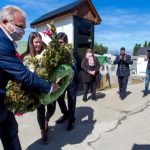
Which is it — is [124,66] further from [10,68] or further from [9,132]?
[10,68]

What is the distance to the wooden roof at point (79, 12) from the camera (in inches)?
349

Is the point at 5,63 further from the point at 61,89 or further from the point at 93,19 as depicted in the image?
the point at 93,19

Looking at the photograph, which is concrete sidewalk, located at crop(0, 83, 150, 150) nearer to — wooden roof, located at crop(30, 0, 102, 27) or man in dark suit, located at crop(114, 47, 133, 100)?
man in dark suit, located at crop(114, 47, 133, 100)

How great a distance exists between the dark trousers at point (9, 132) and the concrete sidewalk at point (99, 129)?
1.39 m

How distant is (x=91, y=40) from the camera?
9.59 meters

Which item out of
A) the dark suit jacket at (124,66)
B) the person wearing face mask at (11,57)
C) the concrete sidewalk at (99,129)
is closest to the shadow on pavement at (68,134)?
the concrete sidewalk at (99,129)

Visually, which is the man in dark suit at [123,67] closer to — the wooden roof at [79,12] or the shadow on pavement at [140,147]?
the wooden roof at [79,12]

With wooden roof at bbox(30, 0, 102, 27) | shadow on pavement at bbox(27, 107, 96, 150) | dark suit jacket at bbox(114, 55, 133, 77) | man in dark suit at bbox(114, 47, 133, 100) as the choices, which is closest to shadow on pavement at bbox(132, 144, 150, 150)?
shadow on pavement at bbox(27, 107, 96, 150)

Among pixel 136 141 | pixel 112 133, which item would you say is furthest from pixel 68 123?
pixel 136 141

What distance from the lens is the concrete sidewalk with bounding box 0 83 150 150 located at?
4.59 metres

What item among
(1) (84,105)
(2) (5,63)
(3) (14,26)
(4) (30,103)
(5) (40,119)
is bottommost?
(1) (84,105)

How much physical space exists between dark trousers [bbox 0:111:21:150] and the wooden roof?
6.23 m

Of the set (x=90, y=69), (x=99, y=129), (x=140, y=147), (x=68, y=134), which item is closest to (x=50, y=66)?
(x=68, y=134)

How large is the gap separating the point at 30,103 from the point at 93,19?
7100mm
